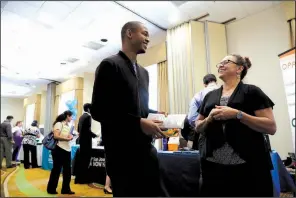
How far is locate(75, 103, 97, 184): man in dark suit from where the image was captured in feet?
8.83

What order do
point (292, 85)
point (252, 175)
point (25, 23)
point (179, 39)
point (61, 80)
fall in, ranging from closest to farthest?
1. point (252, 175)
2. point (25, 23)
3. point (61, 80)
4. point (292, 85)
5. point (179, 39)

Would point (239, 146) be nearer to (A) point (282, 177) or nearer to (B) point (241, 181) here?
(B) point (241, 181)

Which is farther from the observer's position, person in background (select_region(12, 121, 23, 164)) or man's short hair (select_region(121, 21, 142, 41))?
person in background (select_region(12, 121, 23, 164))

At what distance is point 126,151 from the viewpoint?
2.22ft

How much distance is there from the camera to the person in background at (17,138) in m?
1.10

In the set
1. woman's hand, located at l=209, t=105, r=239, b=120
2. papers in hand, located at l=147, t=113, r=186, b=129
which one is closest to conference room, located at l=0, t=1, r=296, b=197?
papers in hand, located at l=147, t=113, r=186, b=129

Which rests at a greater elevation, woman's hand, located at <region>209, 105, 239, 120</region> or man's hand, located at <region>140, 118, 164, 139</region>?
woman's hand, located at <region>209, 105, 239, 120</region>

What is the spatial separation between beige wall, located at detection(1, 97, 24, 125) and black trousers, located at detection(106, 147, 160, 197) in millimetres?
549

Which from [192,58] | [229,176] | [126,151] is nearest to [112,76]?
[126,151]

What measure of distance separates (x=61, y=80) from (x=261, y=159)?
1.15m

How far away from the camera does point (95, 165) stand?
3.01m

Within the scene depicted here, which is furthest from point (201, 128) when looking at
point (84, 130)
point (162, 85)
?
point (162, 85)

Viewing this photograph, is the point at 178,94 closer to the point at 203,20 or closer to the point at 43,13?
the point at 203,20

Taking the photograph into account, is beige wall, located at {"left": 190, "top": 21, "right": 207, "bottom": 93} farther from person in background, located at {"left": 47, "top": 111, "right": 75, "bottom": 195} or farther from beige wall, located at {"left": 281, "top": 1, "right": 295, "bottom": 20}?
person in background, located at {"left": 47, "top": 111, "right": 75, "bottom": 195}
